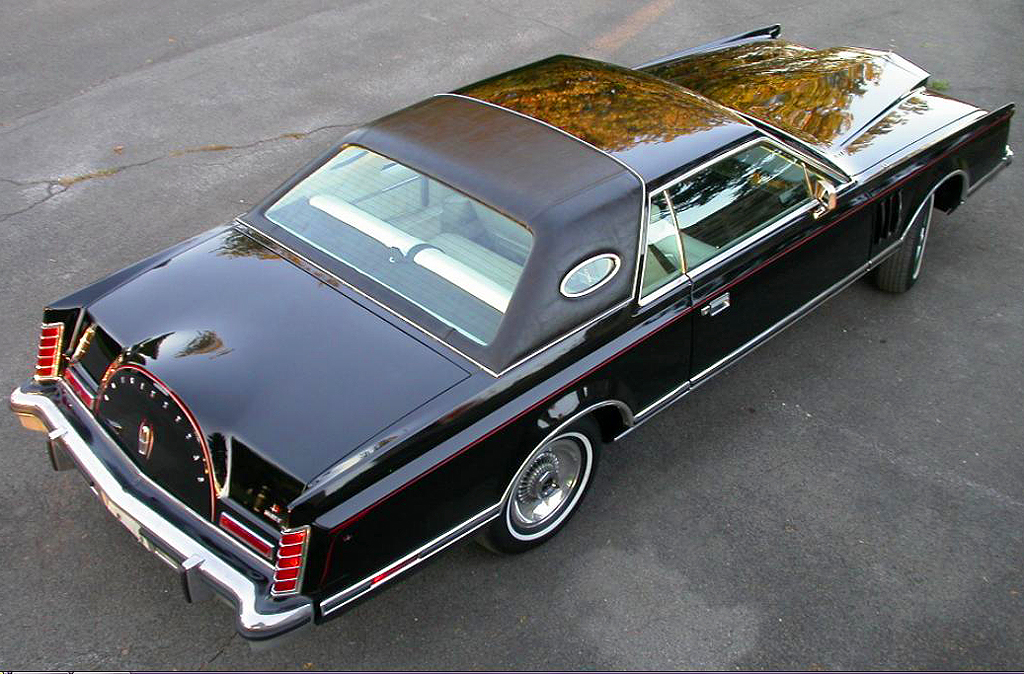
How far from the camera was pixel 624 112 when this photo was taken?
14.4 ft

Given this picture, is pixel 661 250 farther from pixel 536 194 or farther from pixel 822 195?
pixel 822 195

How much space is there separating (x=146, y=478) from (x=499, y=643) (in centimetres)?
147

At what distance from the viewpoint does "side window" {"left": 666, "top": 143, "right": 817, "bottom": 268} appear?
416 centimetres

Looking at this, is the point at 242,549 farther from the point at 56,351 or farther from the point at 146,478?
the point at 56,351

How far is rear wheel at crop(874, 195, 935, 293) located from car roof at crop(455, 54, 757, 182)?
1.53m

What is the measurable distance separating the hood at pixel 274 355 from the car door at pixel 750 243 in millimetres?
1343

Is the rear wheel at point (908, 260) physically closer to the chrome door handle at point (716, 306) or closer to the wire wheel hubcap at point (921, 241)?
the wire wheel hubcap at point (921, 241)

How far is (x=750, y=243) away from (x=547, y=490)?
1.48 m

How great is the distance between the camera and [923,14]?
393 inches

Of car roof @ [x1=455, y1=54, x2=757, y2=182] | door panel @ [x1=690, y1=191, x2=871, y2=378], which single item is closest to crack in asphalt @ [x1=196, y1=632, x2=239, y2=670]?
door panel @ [x1=690, y1=191, x2=871, y2=378]

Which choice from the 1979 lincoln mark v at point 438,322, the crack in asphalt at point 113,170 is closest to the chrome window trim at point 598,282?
the 1979 lincoln mark v at point 438,322

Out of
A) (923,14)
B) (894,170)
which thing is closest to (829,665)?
(894,170)

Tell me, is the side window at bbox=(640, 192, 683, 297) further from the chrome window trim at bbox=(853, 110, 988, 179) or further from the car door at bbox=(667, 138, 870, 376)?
the chrome window trim at bbox=(853, 110, 988, 179)

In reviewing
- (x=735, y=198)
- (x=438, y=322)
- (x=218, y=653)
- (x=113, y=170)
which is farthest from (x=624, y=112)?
(x=113, y=170)
